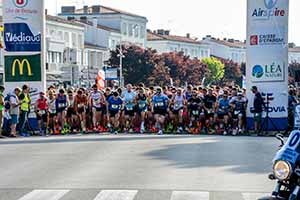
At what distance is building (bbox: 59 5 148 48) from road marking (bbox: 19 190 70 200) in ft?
352

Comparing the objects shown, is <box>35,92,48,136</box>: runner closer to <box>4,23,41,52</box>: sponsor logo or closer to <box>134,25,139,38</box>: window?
<box>4,23,41,52</box>: sponsor logo

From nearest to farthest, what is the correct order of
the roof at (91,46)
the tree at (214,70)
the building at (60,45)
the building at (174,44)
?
the building at (60,45) → the roof at (91,46) → the tree at (214,70) → the building at (174,44)

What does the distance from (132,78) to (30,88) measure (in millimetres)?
70923

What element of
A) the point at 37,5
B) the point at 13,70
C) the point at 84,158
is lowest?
the point at 84,158

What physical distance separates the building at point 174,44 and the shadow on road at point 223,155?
4595 inches

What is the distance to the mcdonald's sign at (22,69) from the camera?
88.8ft

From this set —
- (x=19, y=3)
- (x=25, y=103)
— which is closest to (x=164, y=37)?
(x=19, y=3)

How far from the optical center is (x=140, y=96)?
2727cm

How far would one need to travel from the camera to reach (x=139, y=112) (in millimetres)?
27281

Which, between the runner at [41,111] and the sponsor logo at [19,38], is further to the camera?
the sponsor logo at [19,38]

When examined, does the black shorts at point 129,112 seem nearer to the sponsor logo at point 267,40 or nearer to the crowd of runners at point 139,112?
the crowd of runners at point 139,112

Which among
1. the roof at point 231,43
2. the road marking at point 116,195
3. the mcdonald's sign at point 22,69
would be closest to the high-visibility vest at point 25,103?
the mcdonald's sign at point 22,69

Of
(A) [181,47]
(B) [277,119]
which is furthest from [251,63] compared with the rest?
(A) [181,47]

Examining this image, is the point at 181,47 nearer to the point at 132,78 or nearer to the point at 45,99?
the point at 132,78
